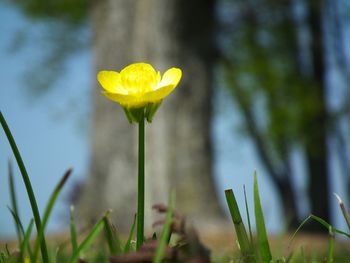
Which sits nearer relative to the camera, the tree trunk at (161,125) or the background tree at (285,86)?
the tree trunk at (161,125)

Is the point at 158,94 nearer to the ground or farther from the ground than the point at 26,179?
farther from the ground

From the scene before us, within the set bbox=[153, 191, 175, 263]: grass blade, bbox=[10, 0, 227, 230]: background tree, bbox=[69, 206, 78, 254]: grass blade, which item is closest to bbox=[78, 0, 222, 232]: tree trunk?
bbox=[10, 0, 227, 230]: background tree

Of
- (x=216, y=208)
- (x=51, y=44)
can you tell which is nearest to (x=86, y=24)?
(x=51, y=44)

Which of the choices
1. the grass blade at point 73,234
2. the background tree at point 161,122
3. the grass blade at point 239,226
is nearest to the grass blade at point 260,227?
the grass blade at point 239,226

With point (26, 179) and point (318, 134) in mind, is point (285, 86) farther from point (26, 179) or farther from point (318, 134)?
point (26, 179)

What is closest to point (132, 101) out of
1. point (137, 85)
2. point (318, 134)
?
point (137, 85)

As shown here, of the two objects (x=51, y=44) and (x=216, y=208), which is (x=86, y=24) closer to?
(x=51, y=44)

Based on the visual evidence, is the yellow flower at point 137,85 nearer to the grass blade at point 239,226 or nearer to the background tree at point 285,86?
the grass blade at point 239,226
